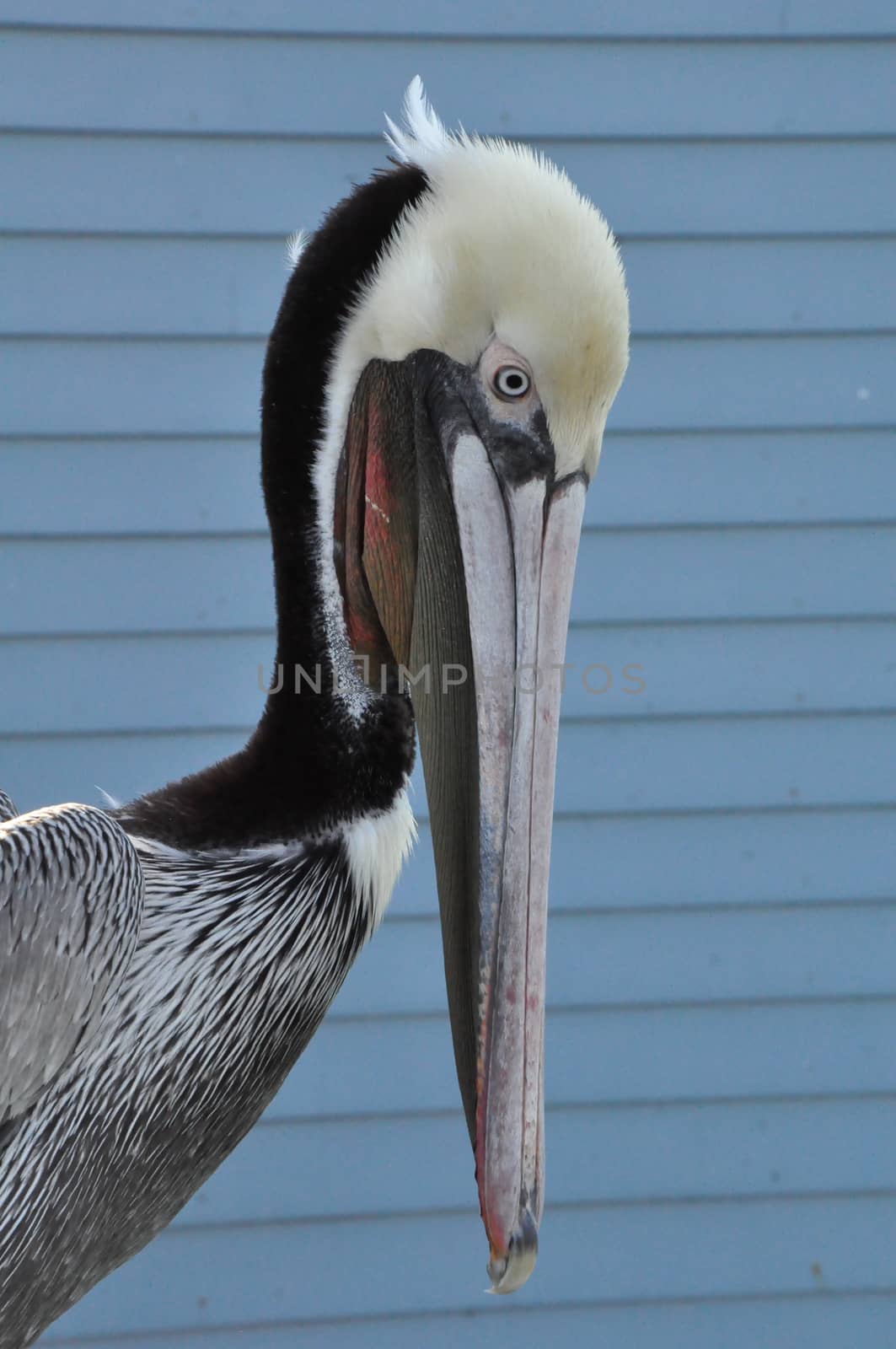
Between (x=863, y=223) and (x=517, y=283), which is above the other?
(x=863, y=223)

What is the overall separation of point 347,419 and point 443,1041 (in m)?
1.51

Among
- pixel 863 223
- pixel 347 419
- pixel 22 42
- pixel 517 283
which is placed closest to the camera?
pixel 517 283

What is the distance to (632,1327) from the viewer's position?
8.98 feet

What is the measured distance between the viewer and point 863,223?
2627 mm

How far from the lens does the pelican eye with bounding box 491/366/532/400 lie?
4.59ft

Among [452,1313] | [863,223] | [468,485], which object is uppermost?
[863,223]

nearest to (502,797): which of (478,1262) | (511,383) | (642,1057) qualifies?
(511,383)

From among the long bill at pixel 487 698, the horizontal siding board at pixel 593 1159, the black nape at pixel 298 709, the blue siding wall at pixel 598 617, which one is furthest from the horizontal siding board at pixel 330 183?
the horizontal siding board at pixel 593 1159

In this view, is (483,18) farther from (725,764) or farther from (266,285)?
(725,764)

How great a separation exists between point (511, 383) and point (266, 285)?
4.31 ft

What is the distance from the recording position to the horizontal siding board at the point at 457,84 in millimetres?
2459

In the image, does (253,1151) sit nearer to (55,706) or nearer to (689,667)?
(55,706)

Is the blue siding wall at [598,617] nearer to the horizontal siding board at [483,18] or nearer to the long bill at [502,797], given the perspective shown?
the horizontal siding board at [483,18]

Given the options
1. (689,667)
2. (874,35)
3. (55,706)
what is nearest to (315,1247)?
(55,706)
